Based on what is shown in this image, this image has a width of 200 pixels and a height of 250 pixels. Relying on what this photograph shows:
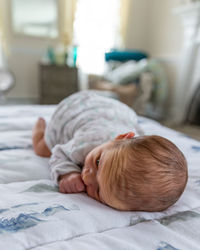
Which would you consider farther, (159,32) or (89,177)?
(159,32)

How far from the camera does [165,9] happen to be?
13.9ft

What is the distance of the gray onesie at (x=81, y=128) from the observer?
80cm

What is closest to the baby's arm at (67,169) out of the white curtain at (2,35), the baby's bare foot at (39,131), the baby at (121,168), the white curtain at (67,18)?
the baby at (121,168)

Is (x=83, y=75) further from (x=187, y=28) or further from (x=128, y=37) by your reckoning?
(x=187, y=28)

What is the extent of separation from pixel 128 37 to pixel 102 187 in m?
4.58

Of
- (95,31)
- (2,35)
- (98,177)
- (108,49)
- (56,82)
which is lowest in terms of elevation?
(56,82)

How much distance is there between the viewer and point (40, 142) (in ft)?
3.29

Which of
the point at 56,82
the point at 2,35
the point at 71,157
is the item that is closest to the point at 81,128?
the point at 71,157

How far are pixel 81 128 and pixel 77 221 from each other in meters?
0.48

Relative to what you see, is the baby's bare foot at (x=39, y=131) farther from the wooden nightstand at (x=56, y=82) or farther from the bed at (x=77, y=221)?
the wooden nightstand at (x=56, y=82)

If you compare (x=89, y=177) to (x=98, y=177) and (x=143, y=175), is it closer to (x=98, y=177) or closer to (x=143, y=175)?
(x=98, y=177)

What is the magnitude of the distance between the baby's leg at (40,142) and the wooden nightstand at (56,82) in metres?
2.86

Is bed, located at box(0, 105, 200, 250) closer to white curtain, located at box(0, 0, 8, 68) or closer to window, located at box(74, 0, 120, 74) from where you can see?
white curtain, located at box(0, 0, 8, 68)

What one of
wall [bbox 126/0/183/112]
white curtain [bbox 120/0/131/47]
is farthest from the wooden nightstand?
wall [bbox 126/0/183/112]
